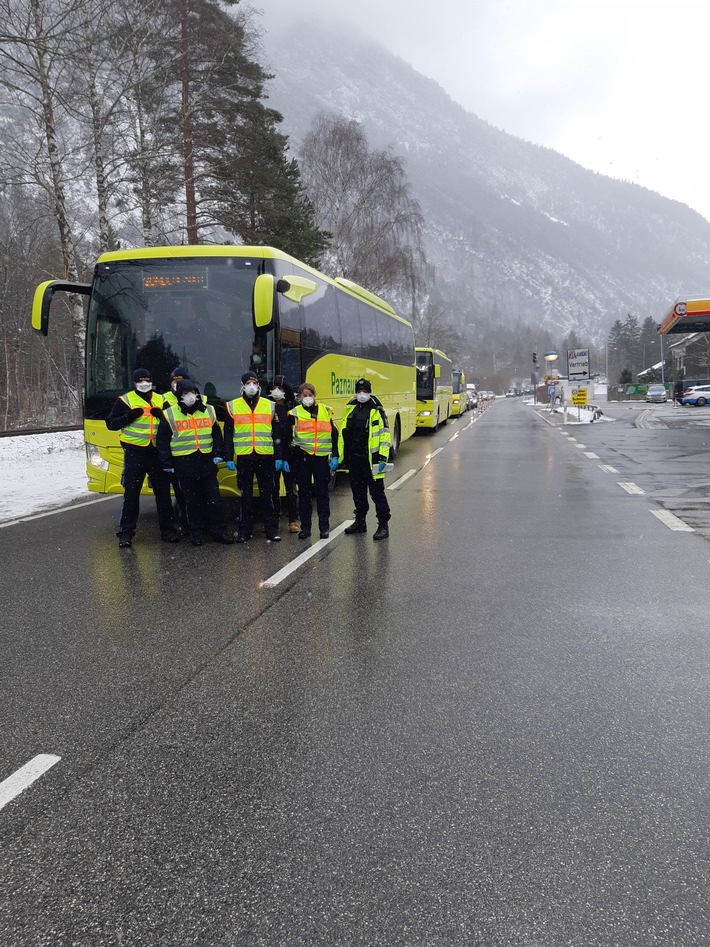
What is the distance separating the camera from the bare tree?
40.4 metres

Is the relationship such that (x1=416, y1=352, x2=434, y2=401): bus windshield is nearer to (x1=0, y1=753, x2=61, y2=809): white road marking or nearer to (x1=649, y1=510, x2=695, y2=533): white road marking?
(x1=649, y1=510, x2=695, y2=533): white road marking

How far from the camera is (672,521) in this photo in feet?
30.9

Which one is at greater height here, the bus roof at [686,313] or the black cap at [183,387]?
the bus roof at [686,313]

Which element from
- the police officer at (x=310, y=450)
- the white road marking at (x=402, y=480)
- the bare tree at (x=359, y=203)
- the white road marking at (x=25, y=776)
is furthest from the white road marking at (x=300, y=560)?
the bare tree at (x=359, y=203)

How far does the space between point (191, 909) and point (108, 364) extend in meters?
8.00

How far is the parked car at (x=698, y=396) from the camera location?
50.8 metres

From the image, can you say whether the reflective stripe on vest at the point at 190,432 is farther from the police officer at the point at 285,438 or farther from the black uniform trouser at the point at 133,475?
the police officer at the point at 285,438

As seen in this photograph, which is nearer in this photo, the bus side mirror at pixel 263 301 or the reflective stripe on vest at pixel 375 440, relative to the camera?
the bus side mirror at pixel 263 301

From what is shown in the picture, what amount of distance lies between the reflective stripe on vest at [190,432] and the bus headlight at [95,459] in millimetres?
1457

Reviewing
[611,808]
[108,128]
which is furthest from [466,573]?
[108,128]

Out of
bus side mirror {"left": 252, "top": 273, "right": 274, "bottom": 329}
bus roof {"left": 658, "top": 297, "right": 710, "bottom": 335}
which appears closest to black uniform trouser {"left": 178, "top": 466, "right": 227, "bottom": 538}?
bus side mirror {"left": 252, "top": 273, "right": 274, "bottom": 329}

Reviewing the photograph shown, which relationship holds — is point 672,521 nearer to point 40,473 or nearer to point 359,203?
point 40,473

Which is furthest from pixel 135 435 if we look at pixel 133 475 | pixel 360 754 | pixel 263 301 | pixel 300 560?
pixel 360 754

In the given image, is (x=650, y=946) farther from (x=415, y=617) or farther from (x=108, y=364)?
(x=108, y=364)
